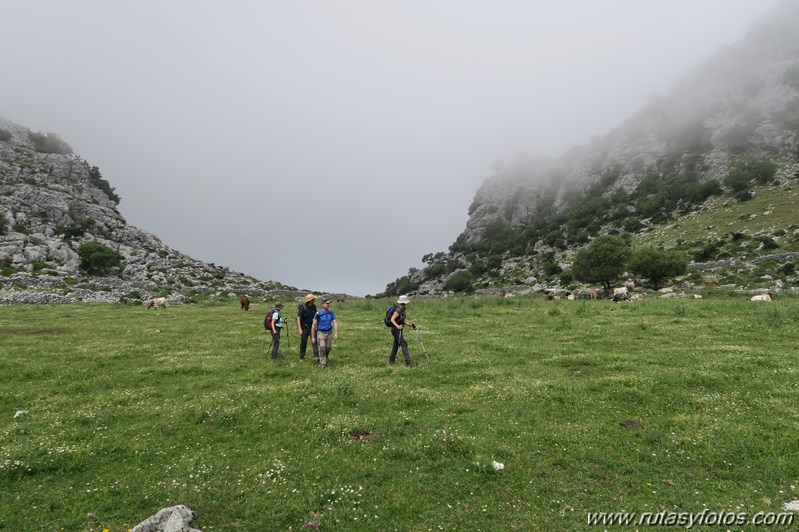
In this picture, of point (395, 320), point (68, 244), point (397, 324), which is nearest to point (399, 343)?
point (397, 324)

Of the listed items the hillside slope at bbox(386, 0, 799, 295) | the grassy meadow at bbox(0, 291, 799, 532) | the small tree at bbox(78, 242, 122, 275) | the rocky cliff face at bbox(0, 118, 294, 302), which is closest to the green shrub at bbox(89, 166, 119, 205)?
the rocky cliff face at bbox(0, 118, 294, 302)

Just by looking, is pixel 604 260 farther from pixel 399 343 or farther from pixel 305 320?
pixel 305 320

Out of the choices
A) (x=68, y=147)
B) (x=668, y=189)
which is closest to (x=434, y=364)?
(x=668, y=189)

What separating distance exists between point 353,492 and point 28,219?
120 metres

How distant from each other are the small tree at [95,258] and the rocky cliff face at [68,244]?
5.17 ft

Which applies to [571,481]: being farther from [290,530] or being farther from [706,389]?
[706,389]

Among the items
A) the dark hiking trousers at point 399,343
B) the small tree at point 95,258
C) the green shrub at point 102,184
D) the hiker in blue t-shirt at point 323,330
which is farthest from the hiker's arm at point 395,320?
the green shrub at point 102,184

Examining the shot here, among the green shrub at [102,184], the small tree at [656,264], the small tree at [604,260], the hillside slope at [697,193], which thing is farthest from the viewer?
the green shrub at [102,184]

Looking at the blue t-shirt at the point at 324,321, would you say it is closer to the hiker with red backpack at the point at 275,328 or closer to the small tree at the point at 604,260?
the hiker with red backpack at the point at 275,328

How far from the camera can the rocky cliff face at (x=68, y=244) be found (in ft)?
210

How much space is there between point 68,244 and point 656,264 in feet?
381

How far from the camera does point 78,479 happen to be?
28.8ft

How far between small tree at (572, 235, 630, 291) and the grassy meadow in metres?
47.3

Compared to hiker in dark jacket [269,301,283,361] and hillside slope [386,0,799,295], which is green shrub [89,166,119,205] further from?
hiker in dark jacket [269,301,283,361]
